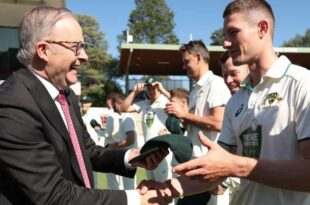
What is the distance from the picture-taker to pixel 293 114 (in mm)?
2486

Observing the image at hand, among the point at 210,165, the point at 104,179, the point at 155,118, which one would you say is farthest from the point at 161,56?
the point at 210,165

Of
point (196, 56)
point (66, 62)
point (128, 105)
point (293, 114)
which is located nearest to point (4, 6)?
point (128, 105)

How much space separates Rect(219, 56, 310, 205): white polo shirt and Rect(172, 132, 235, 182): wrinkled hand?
13.3 inches

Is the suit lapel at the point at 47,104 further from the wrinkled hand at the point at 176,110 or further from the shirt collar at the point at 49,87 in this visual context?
the wrinkled hand at the point at 176,110

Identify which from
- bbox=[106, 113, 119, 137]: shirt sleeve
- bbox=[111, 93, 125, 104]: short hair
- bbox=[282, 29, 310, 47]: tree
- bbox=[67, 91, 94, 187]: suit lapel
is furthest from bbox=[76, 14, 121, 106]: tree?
bbox=[67, 91, 94, 187]: suit lapel

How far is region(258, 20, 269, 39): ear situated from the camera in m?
2.81

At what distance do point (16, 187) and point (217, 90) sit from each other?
317 cm

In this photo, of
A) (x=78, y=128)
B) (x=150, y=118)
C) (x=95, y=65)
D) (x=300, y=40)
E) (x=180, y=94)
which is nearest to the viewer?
(x=78, y=128)

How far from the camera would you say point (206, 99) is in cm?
523

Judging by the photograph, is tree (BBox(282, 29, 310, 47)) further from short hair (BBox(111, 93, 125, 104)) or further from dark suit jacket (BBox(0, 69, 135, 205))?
dark suit jacket (BBox(0, 69, 135, 205))

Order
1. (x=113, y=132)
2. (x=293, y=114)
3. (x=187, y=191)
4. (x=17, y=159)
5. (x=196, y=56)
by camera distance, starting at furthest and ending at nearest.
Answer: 1. (x=113, y=132)
2. (x=196, y=56)
3. (x=187, y=191)
4. (x=293, y=114)
5. (x=17, y=159)

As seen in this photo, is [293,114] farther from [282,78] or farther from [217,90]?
[217,90]

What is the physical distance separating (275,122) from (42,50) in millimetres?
1328

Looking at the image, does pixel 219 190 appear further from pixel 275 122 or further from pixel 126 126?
pixel 126 126
